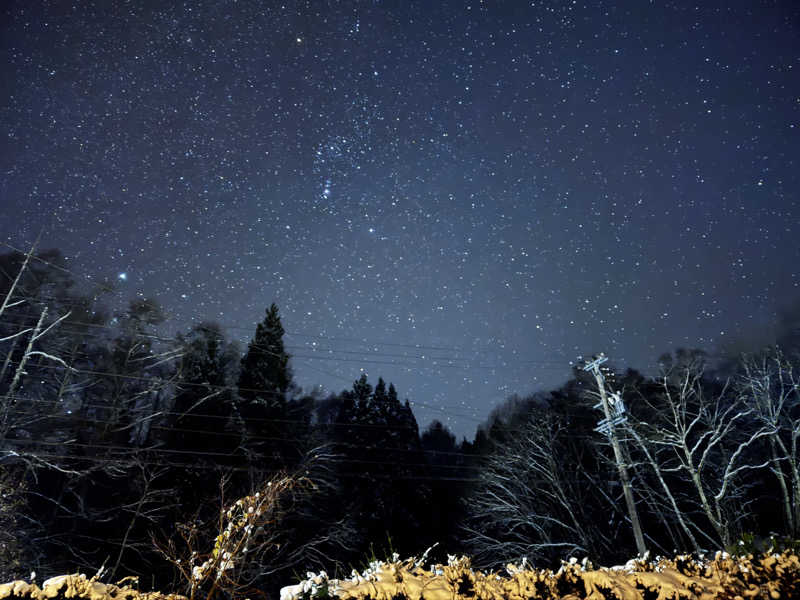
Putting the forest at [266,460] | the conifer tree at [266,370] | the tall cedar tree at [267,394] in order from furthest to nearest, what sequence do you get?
the conifer tree at [266,370] → the tall cedar tree at [267,394] → the forest at [266,460]

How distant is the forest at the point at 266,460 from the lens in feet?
49.6

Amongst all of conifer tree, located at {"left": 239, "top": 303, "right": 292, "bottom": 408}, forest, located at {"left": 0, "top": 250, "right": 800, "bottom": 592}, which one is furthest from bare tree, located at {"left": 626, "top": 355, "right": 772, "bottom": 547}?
conifer tree, located at {"left": 239, "top": 303, "right": 292, "bottom": 408}

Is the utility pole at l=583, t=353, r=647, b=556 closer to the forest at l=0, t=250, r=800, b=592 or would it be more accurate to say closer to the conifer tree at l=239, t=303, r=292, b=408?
the forest at l=0, t=250, r=800, b=592

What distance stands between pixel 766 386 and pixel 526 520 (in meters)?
11.4

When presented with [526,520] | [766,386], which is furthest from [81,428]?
[766,386]

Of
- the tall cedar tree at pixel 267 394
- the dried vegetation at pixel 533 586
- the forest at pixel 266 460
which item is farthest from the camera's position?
the tall cedar tree at pixel 267 394

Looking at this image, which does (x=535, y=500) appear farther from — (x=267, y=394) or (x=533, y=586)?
(x=533, y=586)

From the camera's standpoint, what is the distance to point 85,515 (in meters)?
15.6

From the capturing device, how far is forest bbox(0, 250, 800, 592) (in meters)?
15.1

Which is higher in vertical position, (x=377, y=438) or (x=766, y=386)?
(x=766, y=386)

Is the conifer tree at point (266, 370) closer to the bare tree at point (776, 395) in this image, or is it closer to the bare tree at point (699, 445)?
the bare tree at point (699, 445)

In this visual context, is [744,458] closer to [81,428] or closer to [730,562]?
[730,562]

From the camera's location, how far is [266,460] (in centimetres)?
1945

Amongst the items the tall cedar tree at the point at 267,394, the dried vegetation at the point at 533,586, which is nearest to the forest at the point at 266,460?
the tall cedar tree at the point at 267,394
